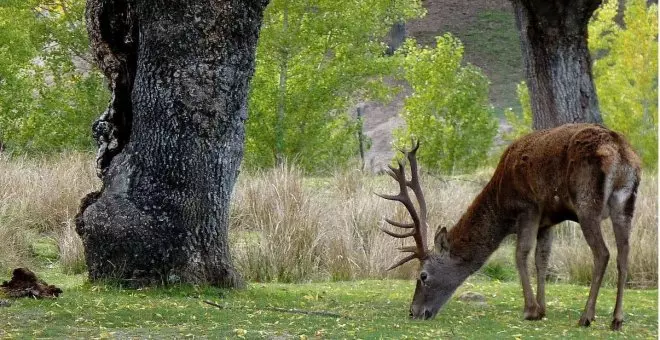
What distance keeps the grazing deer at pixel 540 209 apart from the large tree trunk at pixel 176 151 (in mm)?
1424

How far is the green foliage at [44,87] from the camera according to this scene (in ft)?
71.4

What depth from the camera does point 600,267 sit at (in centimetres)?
763

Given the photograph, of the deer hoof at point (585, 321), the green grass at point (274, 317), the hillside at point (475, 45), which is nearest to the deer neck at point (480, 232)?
the green grass at point (274, 317)

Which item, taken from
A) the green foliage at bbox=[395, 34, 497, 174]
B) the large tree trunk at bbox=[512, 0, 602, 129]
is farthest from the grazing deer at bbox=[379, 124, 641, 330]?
the green foliage at bbox=[395, 34, 497, 174]

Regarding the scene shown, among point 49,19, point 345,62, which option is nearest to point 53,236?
point 345,62

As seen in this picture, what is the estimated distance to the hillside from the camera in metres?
42.1

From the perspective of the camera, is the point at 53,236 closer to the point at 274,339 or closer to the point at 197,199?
the point at 197,199

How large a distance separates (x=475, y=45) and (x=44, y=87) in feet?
102

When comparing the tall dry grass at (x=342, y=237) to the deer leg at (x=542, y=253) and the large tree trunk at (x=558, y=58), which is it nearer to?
the large tree trunk at (x=558, y=58)

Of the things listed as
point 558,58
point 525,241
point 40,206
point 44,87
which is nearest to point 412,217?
point 525,241

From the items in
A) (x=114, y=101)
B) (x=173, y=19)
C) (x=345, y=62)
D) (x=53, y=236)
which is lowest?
(x=53, y=236)

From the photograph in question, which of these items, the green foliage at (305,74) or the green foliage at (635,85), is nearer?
the green foliage at (305,74)

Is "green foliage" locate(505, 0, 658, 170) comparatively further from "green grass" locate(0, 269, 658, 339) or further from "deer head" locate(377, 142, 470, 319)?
"deer head" locate(377, 142, 470, 319)

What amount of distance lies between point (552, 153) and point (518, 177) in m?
0.43
